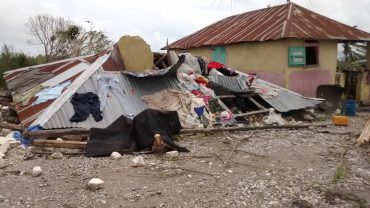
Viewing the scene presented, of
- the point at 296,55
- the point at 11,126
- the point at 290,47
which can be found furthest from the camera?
the point at 296,55

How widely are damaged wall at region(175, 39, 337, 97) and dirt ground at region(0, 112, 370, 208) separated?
661cm

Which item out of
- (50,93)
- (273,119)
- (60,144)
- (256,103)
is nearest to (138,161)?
(60,144)

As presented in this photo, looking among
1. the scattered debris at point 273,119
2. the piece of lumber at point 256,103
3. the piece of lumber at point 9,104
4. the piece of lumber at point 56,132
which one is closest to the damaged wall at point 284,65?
the piece of lumber at point 256,103

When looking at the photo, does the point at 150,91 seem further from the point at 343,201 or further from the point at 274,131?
the point at 343,201

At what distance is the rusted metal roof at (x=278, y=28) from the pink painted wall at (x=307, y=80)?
1423 mm

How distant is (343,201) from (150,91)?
6964mm

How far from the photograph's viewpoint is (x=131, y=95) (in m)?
10.9

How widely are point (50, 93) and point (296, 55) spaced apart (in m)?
9.11

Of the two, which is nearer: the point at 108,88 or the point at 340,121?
the point at 108,88

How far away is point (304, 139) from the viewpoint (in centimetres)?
950

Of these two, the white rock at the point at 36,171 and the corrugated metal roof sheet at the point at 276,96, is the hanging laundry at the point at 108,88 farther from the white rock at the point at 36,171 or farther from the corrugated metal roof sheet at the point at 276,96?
the white rock at the point at 36,171

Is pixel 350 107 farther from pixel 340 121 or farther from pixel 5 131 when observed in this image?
pixel 5 131

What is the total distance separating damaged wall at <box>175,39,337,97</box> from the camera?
15.2 m

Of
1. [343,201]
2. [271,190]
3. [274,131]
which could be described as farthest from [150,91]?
[343,201]
